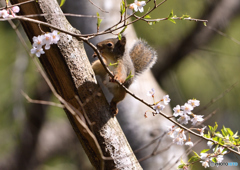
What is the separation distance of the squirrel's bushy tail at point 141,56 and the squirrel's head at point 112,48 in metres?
0.25

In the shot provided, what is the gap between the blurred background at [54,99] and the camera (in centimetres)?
283

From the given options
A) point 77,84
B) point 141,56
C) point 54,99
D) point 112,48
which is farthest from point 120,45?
point 54,99

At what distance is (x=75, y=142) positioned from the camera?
3068 mm

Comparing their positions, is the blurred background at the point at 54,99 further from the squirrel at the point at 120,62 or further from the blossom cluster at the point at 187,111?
the blossom cluster at the point at 187,111

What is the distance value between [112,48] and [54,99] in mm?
1795

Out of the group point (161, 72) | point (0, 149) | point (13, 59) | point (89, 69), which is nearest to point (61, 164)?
point (0, 149)

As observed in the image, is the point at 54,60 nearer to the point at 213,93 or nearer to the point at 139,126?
the point at 139,126

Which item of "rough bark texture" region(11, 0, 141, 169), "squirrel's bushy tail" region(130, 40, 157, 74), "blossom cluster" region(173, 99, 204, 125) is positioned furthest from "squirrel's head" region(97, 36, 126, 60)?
"blossom cluster" region(173, 99, 204, 125)

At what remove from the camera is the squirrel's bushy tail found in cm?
189

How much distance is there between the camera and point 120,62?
1609 mm

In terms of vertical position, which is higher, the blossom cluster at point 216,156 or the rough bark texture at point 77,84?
the rough bark texture at point 77,84

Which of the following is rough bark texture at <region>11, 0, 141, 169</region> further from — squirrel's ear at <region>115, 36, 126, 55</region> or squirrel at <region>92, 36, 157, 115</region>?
squirrel's ear at <region>115, 36, 126, 55</region>

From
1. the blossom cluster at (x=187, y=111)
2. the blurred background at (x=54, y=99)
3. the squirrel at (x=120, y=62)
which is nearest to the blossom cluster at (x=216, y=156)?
the blossom cluster at (x=187, y=111)

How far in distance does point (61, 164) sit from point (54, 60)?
2.92m
